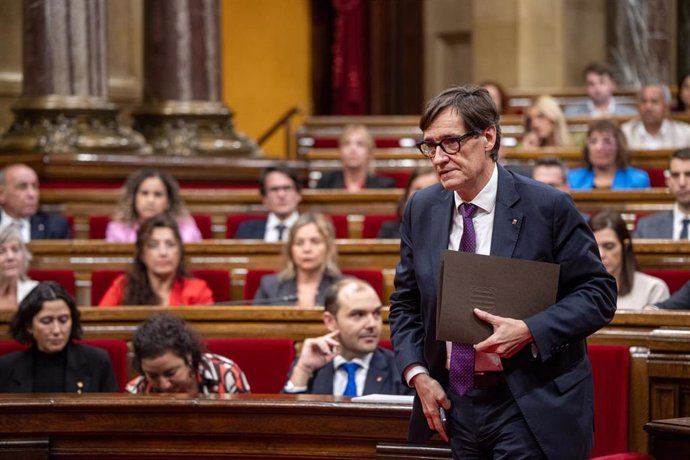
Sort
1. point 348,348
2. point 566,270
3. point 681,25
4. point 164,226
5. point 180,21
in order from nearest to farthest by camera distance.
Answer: point 566,270 < point 348,348 < point 164,226 < point 180,21 < point 681,25

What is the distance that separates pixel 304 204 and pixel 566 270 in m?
4.23

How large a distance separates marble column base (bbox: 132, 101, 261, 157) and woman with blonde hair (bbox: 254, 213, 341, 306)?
2.82 meters

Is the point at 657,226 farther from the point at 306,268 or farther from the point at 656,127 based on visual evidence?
the point at 656,127

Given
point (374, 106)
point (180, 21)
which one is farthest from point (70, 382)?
point (374, 106)

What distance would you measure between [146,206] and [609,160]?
227 cm

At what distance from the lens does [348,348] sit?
3.79 m

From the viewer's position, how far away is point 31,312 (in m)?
4.03

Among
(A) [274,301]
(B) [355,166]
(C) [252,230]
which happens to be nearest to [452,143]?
(A) [274,301]

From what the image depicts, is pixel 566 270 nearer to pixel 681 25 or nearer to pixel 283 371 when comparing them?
pixel 283 371

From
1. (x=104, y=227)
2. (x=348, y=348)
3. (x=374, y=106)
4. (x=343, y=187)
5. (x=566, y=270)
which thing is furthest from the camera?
(x=374, y=106)

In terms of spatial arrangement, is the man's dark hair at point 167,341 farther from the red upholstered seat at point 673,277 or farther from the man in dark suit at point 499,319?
the red upholstered seat at point 673,277

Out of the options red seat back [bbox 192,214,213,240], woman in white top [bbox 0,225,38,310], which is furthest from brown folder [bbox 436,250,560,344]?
red seat back [bbox 192,214,213,240]

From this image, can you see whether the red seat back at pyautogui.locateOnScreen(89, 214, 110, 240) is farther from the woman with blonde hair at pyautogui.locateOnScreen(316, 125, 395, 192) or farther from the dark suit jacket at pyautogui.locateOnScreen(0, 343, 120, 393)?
the dark suit jacket at pyautogui.locateOnScreen(0, 343, 120, 393)

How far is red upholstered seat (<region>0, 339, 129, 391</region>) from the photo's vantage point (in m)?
4.18
